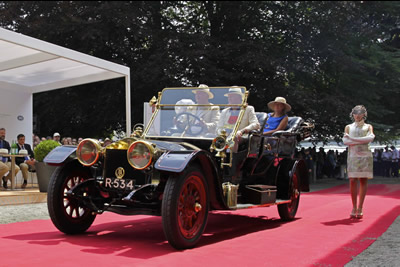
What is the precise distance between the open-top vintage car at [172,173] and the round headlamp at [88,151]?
0.04 ft

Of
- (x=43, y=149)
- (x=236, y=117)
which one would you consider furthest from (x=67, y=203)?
(x=43, y=149)

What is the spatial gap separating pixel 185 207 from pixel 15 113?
34.1 ft

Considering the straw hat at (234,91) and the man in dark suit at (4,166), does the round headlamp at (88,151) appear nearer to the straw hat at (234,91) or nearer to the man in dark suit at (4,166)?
the straw hat at (234,91)

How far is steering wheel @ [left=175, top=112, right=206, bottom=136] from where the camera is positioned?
6.64 meters

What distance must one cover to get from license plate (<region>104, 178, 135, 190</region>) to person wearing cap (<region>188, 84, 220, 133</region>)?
4.74ft

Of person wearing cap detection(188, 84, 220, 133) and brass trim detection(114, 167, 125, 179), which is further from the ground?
person wearing cap detection(188, 84, 220, 133)

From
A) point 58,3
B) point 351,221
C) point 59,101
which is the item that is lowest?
point 351,221

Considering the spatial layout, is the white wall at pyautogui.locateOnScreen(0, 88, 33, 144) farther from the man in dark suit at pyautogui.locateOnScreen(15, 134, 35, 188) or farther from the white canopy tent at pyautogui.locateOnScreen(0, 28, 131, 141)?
the man in dark suit at pyautogui.locateOnScreen(15, 134, 35, 188)

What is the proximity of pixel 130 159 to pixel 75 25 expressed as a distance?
52.2ft

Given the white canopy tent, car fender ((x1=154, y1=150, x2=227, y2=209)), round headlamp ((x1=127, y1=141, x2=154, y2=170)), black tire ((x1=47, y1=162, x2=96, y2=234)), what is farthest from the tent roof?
car fender ((x1=154, y1=150, x2=227, y2=209))

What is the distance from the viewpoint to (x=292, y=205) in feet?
27.1

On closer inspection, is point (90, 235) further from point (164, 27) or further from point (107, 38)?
point (164, 27)

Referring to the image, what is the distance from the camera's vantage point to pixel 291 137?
840 cm

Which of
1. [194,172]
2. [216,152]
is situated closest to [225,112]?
[216,152]
